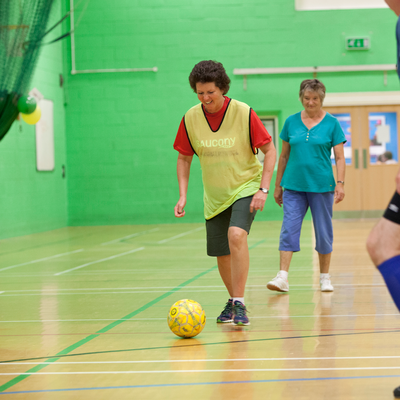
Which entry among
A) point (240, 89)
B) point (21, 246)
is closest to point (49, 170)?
point (21, 246)

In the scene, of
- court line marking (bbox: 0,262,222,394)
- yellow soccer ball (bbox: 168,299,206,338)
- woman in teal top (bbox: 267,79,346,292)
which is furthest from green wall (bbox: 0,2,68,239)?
yellow soccer ball (bbox: 168,299,206,338)

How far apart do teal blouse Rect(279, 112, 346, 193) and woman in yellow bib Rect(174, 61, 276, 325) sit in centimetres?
111

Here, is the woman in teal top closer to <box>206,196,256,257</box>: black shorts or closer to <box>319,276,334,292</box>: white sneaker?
<box>319,276,334,292</box>: white sneaker

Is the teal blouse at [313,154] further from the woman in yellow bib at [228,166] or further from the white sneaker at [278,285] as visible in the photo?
the woman in yellow bib at [228,166]

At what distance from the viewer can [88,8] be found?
13.6m

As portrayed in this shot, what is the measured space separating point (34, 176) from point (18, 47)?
7.79 metres

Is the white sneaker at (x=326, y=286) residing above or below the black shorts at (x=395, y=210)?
below

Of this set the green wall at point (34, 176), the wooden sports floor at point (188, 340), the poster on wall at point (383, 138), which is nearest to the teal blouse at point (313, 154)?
the wooden sports floor at point (188, 340)

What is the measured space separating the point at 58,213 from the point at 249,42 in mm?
5707

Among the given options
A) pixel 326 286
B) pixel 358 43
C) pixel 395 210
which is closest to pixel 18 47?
pixel 326 286

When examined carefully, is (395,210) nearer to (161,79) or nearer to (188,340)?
(188,340)

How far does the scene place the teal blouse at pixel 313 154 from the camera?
16.0 feet

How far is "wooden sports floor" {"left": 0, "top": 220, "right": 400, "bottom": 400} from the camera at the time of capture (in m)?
2.57

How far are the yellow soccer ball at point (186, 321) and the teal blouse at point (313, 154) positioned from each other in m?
1.83
